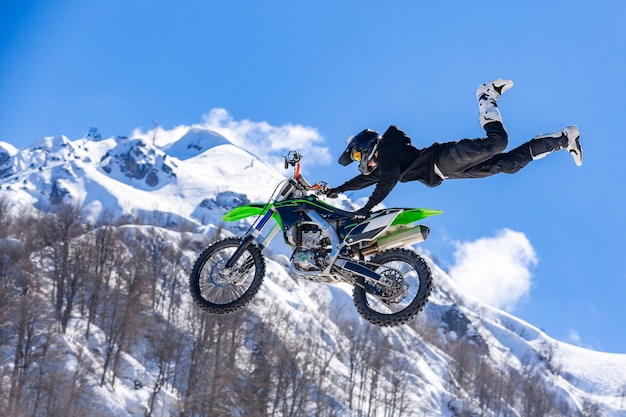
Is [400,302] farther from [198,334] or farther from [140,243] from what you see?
[140,243]

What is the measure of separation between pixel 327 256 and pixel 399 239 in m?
1.09

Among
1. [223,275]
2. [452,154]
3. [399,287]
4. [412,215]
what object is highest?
[452,154]

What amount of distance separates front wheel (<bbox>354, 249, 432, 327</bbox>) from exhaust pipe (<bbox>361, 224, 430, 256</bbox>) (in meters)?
0.11

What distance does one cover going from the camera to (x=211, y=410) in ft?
205

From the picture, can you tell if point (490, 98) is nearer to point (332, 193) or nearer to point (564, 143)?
point (564, 143)

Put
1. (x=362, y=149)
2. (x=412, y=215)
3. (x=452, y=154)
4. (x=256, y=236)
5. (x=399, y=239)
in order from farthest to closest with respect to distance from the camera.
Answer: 1. (x=256, y=236)
2. (x=362, y=149)
3. (x=412, y=215)
4. (x=399, y=239)
5. (x=452, y=154)

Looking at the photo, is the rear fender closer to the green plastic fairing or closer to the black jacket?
the black jacket

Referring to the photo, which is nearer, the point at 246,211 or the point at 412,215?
the point at 412,215

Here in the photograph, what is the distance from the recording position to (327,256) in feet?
35.3

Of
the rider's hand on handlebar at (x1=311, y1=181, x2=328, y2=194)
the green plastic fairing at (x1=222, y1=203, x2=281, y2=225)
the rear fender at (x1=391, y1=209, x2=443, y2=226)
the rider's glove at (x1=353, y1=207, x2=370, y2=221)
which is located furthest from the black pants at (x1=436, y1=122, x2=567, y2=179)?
the green plastic fairing at (x1=222, y1=203, x2=281, y2=225)

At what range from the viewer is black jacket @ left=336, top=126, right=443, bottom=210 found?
10.7 metres

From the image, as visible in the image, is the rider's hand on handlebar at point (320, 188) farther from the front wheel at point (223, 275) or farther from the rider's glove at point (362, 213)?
the front wheel at point (223, 275)

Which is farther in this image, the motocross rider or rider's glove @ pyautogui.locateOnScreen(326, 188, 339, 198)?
rider's glove @ pyautogui.locateOnScreen(326, 188, 339, 198)

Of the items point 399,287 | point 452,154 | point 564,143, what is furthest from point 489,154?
point 399,287
